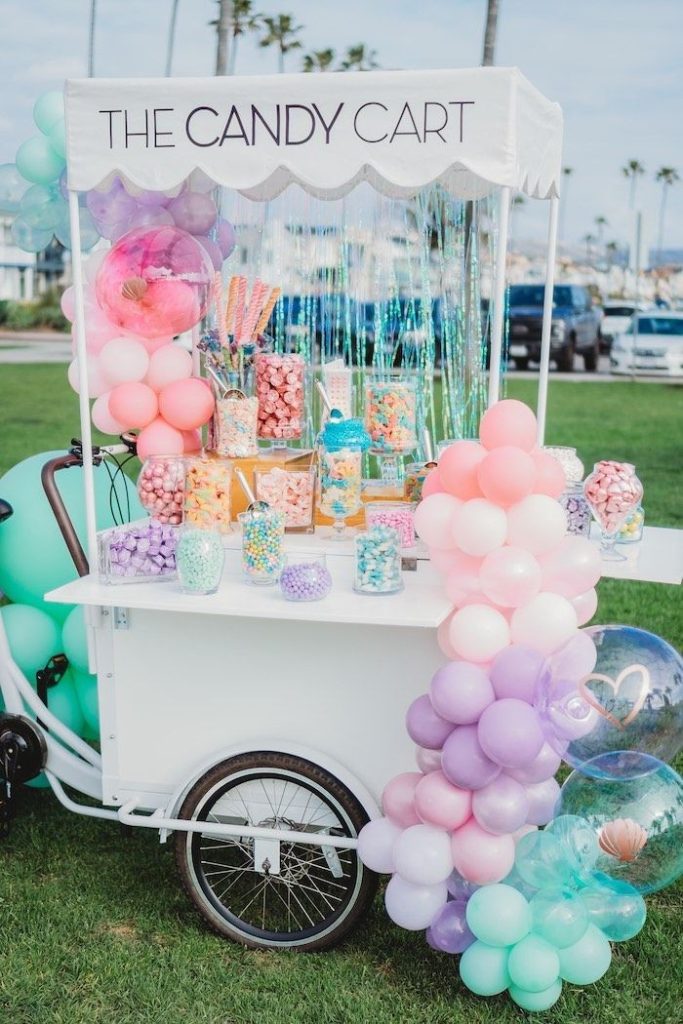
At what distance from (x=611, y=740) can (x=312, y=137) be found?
1514mm

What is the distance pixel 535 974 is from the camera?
2457 millimetres

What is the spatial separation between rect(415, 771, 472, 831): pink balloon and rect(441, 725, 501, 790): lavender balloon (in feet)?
0.08

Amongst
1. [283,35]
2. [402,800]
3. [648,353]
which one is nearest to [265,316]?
[402,800]

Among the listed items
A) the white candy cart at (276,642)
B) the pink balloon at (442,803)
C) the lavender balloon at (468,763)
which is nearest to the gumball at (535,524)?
the white candy cart at (276,642)

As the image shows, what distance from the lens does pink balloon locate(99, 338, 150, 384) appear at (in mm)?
3279

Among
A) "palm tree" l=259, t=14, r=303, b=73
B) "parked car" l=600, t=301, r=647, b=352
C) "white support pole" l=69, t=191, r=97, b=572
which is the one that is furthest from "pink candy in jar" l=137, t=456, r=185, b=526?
"parked car" l=600, t=301, r=647, b=352

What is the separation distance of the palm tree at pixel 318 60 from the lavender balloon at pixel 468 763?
1556 centimetres

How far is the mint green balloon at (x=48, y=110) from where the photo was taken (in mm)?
3354

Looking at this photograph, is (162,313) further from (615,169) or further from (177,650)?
(615,169)

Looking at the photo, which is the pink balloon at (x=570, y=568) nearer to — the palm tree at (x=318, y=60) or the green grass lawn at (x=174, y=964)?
the green grass lawn at (x=174, y=964)

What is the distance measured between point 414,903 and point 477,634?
614 millimetres

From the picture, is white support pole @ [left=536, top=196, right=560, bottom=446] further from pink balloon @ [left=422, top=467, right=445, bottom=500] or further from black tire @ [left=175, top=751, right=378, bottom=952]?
black tire @ [left=175, top=751, right=378, bottom=952]

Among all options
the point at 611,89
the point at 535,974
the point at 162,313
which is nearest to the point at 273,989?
the point at 535,974

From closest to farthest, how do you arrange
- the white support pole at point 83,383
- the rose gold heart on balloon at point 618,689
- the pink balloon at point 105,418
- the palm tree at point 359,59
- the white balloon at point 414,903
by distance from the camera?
1. the rose gold heart on balloon at point 618,689
2. the white balloon at point 414,903
3. the white support pole at point 83,383
4. the pink balloon at point 105,418
5. the palm tree at point 359,59
